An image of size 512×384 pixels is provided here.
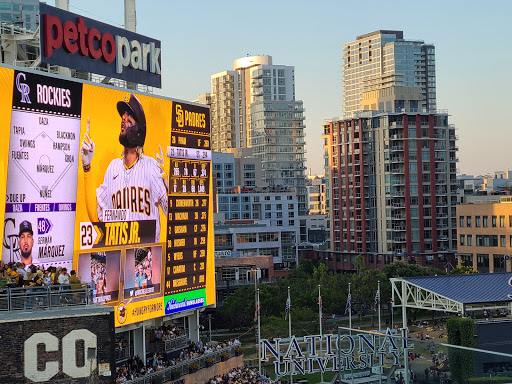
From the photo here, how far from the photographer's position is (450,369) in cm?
3123

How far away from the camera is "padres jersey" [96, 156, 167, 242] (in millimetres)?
45688

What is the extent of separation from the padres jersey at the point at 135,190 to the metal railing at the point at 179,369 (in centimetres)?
749

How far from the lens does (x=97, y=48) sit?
157ft

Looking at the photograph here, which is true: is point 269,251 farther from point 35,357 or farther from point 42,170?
point 35,357

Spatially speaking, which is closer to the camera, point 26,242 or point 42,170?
point 26,242

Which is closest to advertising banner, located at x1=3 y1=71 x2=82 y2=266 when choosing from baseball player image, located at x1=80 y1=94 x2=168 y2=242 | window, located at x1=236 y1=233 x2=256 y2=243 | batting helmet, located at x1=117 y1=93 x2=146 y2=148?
baseball player image, located at x1=80 y1=94 x2=168 y2=242

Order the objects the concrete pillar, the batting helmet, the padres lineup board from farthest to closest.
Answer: the concrete pillar
the batting helmet
the padres lineup board

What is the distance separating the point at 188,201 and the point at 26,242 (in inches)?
632

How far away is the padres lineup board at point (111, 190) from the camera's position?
3959 cm

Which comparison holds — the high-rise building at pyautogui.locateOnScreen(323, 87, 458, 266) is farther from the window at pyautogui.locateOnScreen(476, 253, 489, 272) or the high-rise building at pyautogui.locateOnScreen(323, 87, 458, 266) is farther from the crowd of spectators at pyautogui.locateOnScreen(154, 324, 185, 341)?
the crowd of spectators at pyautogui.locateOnScreen(154, 324, 185, 341)

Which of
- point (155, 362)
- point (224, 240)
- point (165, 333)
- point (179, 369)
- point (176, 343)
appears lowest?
point (179, 369)

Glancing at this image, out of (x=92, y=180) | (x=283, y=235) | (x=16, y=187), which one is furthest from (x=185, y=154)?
(x=283, y=235)

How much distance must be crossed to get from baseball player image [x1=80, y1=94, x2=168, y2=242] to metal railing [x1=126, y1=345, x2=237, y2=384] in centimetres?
749

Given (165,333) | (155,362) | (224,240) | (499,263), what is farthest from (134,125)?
(224,240)
